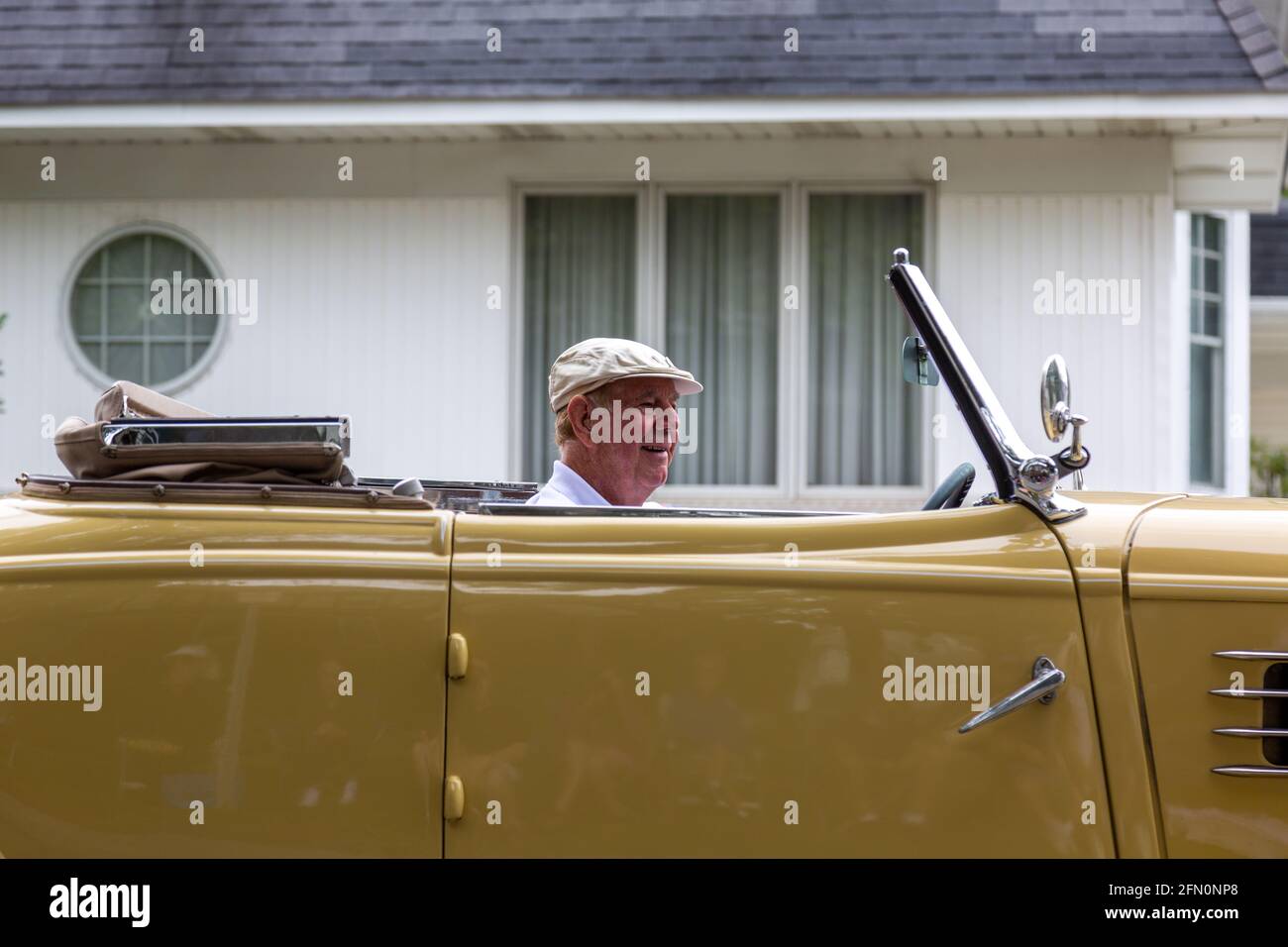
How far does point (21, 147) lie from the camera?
896 centimetres

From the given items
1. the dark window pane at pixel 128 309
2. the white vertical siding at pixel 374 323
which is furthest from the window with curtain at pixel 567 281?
the dark window pane at pixel 128 309

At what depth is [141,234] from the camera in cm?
896

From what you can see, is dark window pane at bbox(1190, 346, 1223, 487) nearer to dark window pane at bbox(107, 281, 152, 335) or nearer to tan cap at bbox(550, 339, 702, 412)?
dark window pane at bbox(107, 281, 152, 335)

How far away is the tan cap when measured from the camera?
10.9 feet

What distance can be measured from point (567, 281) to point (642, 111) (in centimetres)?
122

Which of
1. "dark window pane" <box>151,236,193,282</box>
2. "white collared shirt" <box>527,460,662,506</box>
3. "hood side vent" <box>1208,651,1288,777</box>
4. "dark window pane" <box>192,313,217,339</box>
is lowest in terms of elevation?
"hood side vent" <box>1208,651,1288,777</box>

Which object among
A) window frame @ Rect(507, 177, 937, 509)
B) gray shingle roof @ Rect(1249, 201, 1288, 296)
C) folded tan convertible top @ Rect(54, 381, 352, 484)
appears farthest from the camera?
gray shingle roof @ Rect(1249, 201, 1288, 296)

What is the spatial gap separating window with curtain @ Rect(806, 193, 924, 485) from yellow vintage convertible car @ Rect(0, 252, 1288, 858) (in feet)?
21.0

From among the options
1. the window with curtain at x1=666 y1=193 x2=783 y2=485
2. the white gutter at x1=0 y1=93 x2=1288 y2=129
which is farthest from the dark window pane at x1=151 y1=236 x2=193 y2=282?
the window with curtain at x1=666 y1=193 x2=783 y2=485

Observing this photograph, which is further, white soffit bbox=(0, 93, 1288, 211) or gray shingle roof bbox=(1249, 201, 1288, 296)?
gray shingle roof bbox=(1249, 201, 1288, 296)

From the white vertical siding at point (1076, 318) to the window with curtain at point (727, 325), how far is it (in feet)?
3.42

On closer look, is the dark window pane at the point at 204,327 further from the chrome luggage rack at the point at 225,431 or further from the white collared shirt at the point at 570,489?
the chrome luggage rack at the point at 225,431

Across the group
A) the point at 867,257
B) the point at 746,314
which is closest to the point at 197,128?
the point at 746,314

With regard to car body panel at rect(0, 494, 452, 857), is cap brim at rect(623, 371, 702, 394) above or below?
above
